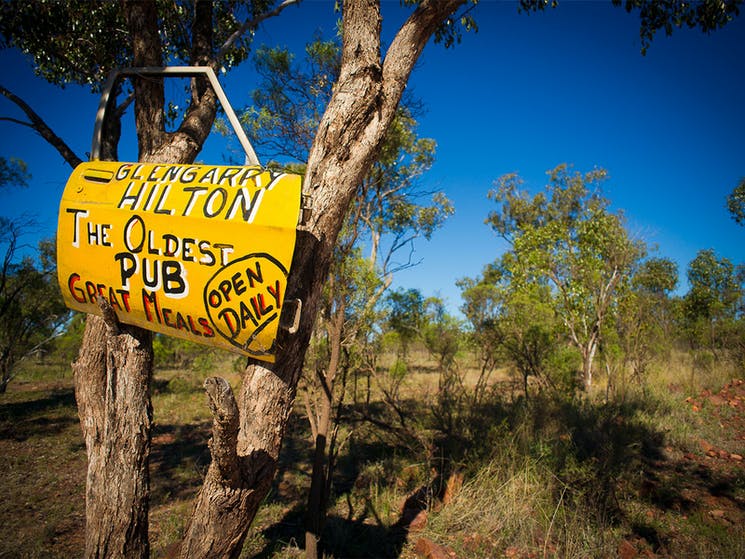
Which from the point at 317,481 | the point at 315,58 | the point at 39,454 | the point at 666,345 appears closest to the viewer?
the point at 317,481

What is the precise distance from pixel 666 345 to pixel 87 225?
1357cm

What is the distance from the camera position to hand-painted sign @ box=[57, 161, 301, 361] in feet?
4.14

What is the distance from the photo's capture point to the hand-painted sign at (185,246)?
49.7 inches

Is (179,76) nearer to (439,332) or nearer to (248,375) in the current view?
(248,375)

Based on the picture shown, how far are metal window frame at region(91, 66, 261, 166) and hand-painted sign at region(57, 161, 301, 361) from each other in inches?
8.8

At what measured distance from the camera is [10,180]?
862cm

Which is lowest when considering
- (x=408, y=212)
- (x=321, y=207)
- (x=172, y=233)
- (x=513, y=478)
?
(x=513, y=478)

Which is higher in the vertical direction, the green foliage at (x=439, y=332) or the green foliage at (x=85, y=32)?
the green foliage at (x=85, y=32)

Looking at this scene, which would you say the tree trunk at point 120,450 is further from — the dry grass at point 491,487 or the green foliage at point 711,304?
the green foliage at point 711,304

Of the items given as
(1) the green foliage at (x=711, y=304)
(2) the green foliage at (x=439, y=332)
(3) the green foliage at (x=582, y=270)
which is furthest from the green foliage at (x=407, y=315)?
(1) the green foliage at (x=711, y=304)

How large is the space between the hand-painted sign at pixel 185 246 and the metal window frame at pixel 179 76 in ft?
0.74

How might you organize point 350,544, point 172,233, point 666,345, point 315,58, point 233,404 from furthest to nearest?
point 666,345 < point 315,58 < point 350,544 < point 172,233 < point 233,404

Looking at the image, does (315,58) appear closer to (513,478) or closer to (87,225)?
(87,225)

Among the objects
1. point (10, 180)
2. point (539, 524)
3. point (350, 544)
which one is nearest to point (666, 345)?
point (539, 524)
